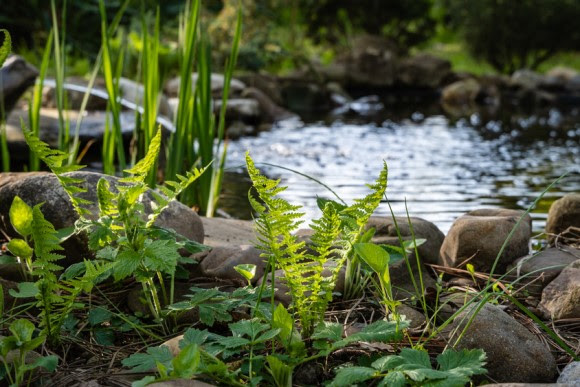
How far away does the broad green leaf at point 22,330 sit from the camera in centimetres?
164

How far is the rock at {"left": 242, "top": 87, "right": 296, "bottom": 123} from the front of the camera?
37.1 feet

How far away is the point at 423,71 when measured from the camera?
15375mm

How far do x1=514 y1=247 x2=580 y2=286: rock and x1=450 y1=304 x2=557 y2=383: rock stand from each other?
0.56 m

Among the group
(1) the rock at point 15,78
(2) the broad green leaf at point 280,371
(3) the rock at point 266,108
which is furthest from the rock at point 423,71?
(2) the broad green leaf at point 280,371

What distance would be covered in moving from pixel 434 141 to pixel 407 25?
984cm

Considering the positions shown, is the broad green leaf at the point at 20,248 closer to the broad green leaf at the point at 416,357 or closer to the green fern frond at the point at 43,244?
the green fern frond at the point at 43,244

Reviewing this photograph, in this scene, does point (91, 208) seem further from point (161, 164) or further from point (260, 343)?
point (161, 164)

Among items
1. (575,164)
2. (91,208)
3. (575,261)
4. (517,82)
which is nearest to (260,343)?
(91,208)

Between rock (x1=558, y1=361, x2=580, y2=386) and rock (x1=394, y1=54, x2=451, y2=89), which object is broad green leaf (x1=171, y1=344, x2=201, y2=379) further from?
rock (x1=394, y1=54, x2=451, y2=89)

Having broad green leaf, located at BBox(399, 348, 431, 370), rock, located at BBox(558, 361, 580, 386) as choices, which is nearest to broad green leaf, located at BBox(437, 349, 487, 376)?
broad green leaf, located at BBox(399, 348, 431, 370)

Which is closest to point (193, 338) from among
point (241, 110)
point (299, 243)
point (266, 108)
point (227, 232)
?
point (299, 243)

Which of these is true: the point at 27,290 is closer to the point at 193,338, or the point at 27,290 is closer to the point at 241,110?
the point at 193,338

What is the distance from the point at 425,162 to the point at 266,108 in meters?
4.68

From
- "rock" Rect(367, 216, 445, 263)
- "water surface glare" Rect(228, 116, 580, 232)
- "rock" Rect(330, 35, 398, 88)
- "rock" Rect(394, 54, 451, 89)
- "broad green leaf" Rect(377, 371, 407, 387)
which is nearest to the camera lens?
"broad green leaf" Rect(377, 371, 407, 387)
